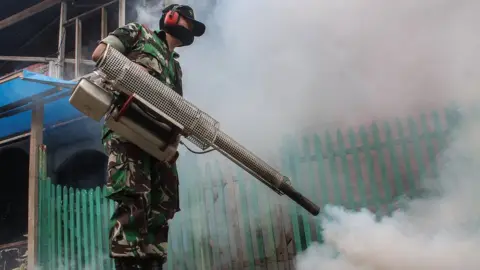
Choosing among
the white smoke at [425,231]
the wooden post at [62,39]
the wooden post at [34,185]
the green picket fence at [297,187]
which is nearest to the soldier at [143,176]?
the white smoke at [425,231]

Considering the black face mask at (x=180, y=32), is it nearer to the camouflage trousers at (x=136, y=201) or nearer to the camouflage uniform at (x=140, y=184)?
the camouflage uniform at (x=140, y=184)

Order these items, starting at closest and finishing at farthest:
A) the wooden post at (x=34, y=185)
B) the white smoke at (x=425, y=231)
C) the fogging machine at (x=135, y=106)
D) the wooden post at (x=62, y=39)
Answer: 1. the fogging machine at (x=135, y=106)
2. the white smoke at (x=425, y=231)
3. the wooden post at (x=34, y=185)
4. the wooden post at (x=62, y=39)

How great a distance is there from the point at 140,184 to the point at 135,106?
1.38 feet

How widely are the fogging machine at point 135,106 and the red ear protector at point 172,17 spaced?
51 centimetres

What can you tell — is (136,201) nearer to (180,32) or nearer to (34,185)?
(180,32)

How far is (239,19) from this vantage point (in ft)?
14.9

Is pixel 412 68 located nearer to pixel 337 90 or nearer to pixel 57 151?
pixel 337 90

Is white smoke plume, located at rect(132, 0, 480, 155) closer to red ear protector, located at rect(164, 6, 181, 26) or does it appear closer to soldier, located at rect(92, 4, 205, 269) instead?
soldier, located at rect(92, 4, 205, 269)

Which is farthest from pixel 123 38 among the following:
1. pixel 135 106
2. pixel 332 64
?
pixel 332 64

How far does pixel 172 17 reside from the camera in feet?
9.53

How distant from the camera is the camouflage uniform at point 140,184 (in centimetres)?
243

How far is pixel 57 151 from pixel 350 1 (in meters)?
5.19

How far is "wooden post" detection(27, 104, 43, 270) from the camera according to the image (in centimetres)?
510

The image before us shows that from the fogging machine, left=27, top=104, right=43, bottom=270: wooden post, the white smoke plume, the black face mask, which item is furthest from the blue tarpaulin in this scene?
the fogging machine
